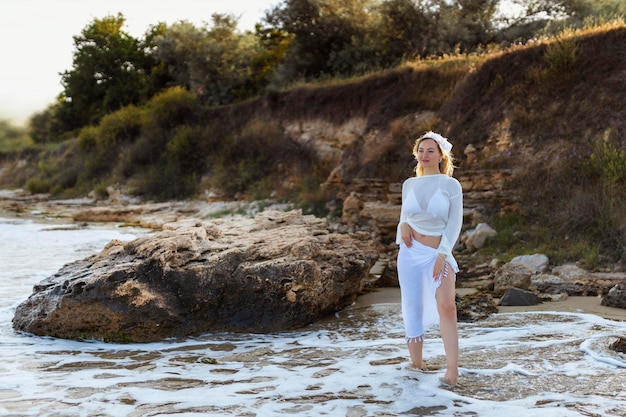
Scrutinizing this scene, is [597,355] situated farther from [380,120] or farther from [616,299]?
[380,120]

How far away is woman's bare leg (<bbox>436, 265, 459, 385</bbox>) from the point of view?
4.21 metres

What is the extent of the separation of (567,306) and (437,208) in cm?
317

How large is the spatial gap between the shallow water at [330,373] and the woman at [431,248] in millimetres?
321

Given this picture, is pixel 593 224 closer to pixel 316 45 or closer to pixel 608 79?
pixel 608 79

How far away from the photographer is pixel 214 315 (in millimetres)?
6246

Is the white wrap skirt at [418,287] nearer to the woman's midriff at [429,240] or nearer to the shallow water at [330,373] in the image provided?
the woman's midriff at [429,240]

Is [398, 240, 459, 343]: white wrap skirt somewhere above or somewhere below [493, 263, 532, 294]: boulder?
above

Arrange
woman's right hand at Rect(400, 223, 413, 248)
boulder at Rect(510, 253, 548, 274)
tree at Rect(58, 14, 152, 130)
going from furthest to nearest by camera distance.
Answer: tree at Rect(58, 14, 152, 130) → boulder at Rect(510, 253, 548, 274) → woman's right hand at Rect(400, 223, 413, 248)

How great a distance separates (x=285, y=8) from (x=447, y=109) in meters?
11.0

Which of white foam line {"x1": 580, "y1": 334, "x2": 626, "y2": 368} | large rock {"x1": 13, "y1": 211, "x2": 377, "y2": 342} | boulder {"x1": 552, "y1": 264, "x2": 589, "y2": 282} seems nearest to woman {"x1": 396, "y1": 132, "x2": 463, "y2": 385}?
white foam line {"x1": 580, "y1": 334, "x2": 626, "y2": 368}

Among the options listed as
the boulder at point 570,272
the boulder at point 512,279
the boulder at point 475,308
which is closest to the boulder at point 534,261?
the boulder at point 570,272

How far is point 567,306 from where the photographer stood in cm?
663

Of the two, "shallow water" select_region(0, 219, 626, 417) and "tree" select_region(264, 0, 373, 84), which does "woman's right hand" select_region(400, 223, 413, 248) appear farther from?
"tree" select_region(264, 0, 373, 84)

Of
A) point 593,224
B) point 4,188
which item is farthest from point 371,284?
point 4,188
